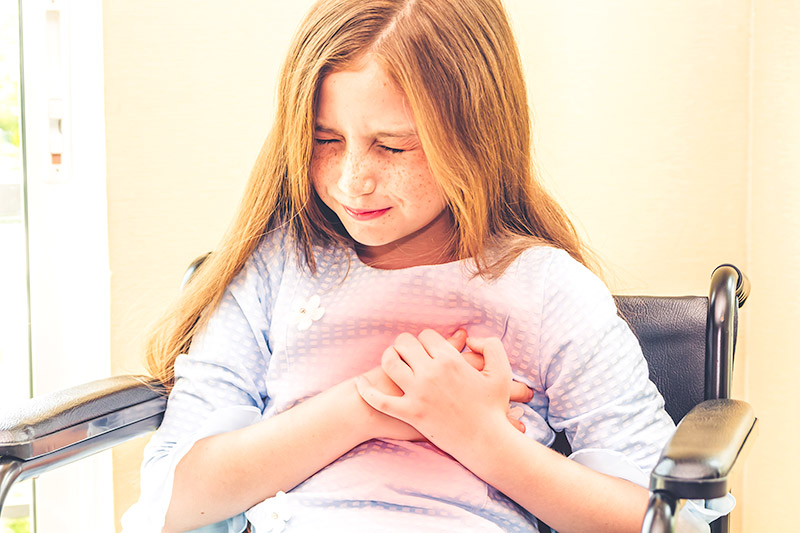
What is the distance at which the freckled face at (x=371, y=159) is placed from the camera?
792 mm

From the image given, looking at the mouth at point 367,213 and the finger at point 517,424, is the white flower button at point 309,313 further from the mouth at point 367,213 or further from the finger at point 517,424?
the finger at point 517,424

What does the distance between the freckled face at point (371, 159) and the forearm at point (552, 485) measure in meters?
0.25

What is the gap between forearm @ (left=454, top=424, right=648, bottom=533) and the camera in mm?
756

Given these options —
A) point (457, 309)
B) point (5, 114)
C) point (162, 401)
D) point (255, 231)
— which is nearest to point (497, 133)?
point (457, 309)

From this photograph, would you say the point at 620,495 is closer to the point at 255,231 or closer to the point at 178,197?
the point at 255,231

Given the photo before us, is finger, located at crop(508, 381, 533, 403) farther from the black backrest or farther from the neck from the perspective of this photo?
the black backrest

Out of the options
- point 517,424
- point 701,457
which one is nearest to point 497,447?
point 517,424

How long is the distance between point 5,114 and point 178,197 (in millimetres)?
343

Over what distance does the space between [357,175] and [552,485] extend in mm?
359

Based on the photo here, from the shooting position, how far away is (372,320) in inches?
33.9

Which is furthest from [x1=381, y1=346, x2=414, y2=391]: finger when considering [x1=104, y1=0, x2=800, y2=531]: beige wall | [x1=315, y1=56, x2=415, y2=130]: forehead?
[x1=104, y1=0, x2=800, y2=531]: beige wall

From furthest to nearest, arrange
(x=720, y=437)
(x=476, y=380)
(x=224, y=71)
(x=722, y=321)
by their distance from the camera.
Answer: (x=224, y=71) < (x=722, y=321) < (x=476, y=380) < (x=720, y=437)

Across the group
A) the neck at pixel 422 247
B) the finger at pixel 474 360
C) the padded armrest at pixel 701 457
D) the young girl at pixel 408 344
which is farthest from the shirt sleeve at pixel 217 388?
the padded armrest at pixel 701 457

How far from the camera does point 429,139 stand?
2.60ft
